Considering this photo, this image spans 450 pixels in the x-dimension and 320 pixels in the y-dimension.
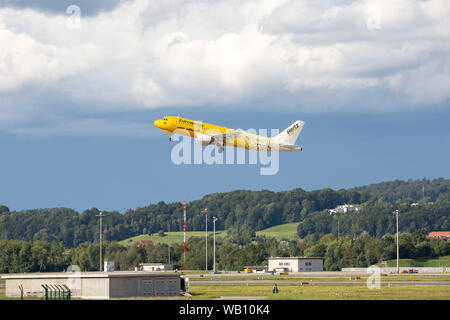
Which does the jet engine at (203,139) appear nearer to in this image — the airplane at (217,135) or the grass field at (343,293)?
the airplane at (217,135)

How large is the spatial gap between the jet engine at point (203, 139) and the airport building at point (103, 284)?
22.2 meters

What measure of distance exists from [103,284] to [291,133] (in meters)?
41.1

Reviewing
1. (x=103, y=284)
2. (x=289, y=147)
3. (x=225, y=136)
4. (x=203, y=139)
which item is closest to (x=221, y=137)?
(x=225, y=136)

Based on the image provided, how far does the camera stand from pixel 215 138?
119062 millimetres

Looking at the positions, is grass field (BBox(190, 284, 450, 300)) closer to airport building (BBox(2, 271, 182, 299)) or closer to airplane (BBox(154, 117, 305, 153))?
airport building (BBox(2, 271, 182, 299))

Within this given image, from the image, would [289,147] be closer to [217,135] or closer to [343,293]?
[217,135]

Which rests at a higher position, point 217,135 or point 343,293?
point 217,135

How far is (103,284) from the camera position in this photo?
11275 cm

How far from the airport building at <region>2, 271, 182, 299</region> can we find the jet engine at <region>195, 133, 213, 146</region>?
2219cm

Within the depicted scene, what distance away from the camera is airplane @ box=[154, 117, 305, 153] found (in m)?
118

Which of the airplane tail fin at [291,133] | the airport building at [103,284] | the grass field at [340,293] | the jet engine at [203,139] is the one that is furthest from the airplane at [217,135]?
the grass field at [340,293]

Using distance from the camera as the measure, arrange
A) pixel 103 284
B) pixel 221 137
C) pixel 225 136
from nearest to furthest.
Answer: pixel 103 284, pixel 221 137, pixel 225 136
